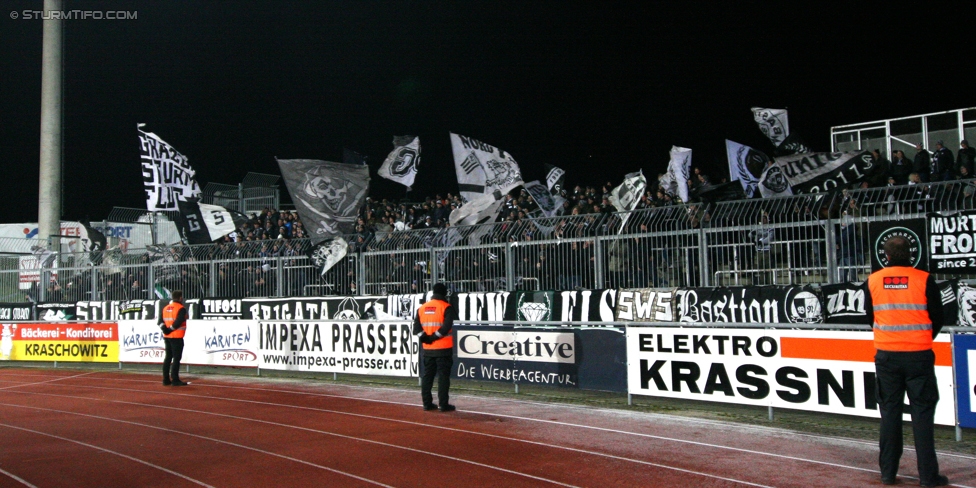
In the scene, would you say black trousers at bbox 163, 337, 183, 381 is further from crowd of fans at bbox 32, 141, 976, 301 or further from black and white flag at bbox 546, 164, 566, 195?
black and white flag at bbox 546, 164, 566, 195

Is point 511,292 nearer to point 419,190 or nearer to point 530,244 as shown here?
point 530,244

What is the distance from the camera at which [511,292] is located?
54.2 feet

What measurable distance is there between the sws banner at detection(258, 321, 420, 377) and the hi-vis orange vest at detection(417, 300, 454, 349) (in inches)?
117

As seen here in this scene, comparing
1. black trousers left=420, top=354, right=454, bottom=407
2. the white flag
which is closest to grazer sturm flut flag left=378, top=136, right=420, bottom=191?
the white flag

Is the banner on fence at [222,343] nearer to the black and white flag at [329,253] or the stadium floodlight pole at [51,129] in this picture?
the black and white flag at [329,253]

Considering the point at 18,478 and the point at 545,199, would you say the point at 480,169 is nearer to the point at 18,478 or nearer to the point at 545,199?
the point at 545,199

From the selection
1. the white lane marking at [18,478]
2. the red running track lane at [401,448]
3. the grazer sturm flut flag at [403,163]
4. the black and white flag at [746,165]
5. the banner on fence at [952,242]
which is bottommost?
the red running track lane at [401,448]

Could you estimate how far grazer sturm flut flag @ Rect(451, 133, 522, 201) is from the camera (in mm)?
19234

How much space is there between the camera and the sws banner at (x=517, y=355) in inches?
529

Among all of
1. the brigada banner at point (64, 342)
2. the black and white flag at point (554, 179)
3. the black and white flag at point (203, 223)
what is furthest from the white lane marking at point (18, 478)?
the black and white flag at point (203, 223)

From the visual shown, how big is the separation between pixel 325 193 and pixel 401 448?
35.7 feet

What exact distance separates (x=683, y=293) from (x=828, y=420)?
3975 millimetres

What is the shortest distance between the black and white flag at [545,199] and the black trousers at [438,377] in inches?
285

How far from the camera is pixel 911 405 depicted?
275 inches
